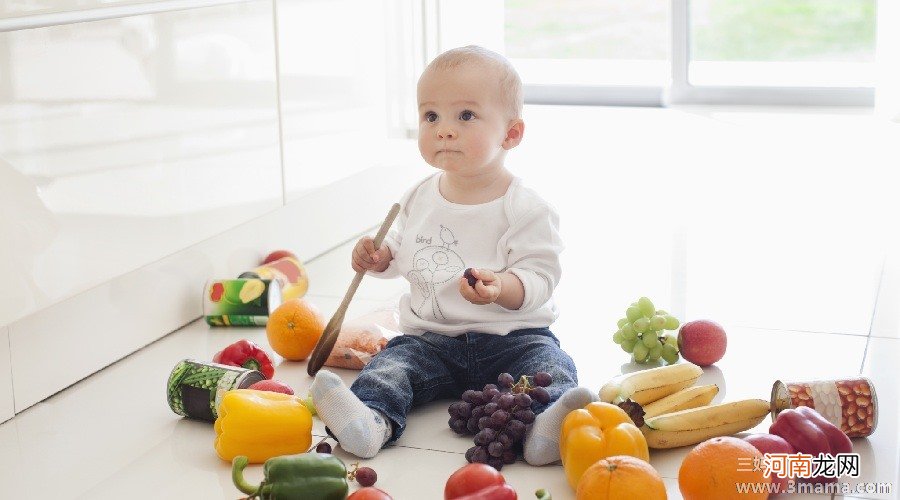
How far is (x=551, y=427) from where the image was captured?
1.84 m

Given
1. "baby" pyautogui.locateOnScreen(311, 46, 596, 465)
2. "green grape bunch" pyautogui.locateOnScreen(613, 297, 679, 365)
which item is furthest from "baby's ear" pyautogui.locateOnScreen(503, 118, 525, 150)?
"green grape bunch" pyautogui.locateOnScreen(613, 297, 679, 365)

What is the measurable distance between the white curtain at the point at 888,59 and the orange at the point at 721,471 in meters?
3.21

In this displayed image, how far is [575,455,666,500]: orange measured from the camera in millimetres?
1615

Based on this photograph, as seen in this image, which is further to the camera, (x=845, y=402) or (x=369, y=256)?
(x=369, y=256)

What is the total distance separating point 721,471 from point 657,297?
1.10 meters

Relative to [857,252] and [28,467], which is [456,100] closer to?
[28,467]

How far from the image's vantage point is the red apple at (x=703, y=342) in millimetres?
2258

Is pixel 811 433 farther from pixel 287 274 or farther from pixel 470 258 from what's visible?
pixel 287 274

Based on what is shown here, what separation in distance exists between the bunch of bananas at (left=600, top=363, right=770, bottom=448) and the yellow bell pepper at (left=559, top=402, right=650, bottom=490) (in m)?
0.11

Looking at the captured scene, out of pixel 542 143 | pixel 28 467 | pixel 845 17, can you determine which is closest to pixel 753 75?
pixel 542 143

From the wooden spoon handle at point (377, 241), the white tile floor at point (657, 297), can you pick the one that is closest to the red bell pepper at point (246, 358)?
A: the white tile floor at point (657, 297)

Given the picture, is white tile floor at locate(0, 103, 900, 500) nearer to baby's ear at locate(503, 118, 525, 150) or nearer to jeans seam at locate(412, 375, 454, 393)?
jeans seam at locate(412, 375, 454, 393)

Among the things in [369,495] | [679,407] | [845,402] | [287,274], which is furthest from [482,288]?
[287,274]

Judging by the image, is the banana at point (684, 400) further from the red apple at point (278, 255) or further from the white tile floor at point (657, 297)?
the red apple at point (278, 255)
